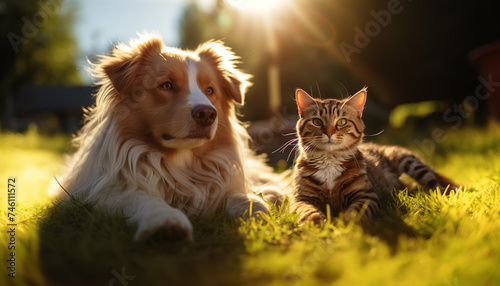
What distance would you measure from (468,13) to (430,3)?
4.56ft

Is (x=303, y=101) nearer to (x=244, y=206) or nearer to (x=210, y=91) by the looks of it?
(x=210, y=91)

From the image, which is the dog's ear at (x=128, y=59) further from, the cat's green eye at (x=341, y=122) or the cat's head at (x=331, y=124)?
the cat's green eye at (x=341, y=122)

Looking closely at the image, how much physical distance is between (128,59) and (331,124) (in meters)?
1.77

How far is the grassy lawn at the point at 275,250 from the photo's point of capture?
1.67 m

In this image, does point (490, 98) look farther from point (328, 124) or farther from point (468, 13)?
point (328, 124)

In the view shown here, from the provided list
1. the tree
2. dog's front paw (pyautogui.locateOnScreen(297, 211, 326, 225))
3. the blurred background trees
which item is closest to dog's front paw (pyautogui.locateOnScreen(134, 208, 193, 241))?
dog's front paw (pyautogui.locateOnScreen(297, 211, 326, 225))

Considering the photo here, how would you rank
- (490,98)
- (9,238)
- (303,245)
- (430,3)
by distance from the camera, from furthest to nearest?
(430,3) < (490,98) < (9,238) < (303,245)

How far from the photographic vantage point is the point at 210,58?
142 inches

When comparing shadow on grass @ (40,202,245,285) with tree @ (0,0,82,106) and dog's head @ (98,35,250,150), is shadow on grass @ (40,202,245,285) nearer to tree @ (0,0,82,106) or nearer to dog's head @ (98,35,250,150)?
dog's head @ (98,35,250,150)

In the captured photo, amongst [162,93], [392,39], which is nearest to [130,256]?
[162,93]

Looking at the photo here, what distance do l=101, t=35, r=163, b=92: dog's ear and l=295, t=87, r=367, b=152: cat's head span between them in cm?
131

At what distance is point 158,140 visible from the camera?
3.09m

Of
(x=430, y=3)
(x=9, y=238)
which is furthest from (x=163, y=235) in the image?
(x=430, y=3)

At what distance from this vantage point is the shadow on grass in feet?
5.60
